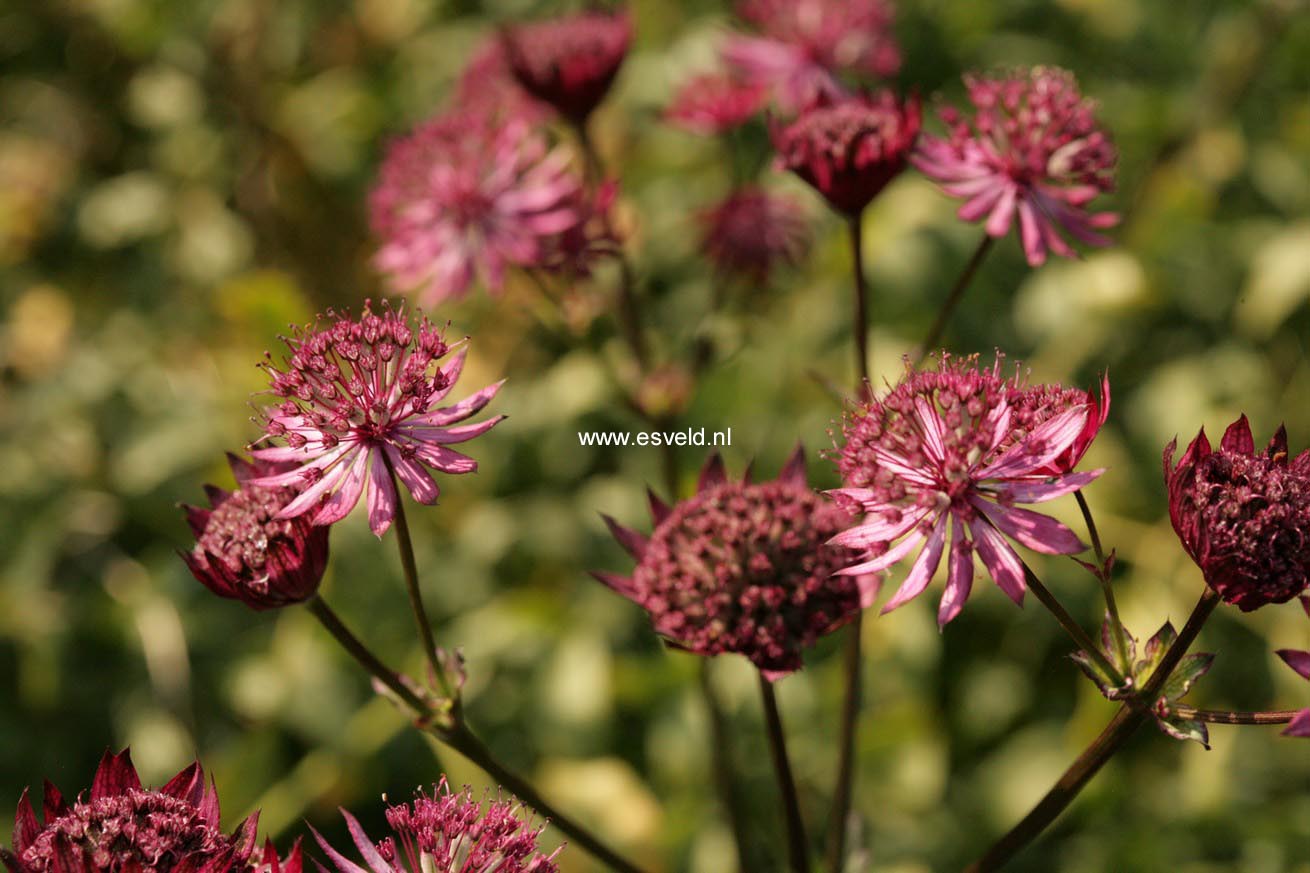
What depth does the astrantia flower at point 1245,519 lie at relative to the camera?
2.92 feet

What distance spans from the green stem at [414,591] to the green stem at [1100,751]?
1.67 ft

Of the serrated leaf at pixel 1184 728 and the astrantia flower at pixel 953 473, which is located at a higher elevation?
the astrantia flower at pixel 953 473

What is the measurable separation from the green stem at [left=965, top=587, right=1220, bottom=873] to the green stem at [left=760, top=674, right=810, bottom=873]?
0.16 meters

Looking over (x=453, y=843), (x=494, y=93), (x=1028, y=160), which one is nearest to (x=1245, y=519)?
(x=1028, y=160)

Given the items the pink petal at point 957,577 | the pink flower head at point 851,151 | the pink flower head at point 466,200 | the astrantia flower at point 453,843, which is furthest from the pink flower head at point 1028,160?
the astrantia flower at point 453,843

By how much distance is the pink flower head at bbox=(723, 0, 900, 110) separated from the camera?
6.02 ft

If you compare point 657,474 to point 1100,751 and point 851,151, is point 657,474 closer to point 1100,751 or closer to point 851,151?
point 851,151

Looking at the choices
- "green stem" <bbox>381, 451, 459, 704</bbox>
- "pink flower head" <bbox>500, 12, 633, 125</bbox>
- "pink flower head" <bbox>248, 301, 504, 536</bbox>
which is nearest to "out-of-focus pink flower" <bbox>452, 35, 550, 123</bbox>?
"pink flower head" <bbox>500, 12, 633, 125</bbox>

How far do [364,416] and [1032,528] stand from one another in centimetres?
58

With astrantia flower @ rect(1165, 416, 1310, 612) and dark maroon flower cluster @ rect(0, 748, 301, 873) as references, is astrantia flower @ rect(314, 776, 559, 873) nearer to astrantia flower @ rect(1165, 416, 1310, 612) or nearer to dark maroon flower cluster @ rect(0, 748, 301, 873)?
dark maroon flower cluster @ rect(0, 748, 301, 873)

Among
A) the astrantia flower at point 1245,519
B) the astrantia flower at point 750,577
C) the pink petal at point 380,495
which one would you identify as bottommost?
the astrantia flower at point 750,577

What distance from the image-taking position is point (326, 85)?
125 inches

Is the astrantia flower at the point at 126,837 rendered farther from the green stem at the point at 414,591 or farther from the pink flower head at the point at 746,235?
the pink flower head at the point at 746,235

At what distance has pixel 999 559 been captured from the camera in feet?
3.19
